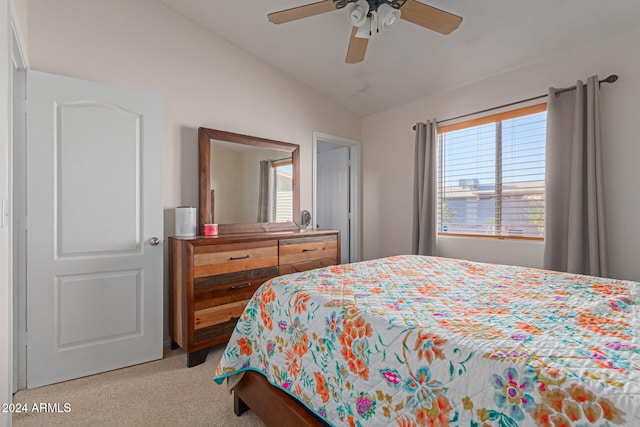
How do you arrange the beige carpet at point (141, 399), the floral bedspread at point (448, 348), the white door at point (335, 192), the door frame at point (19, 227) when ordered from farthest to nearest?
the white door at point (335, 192) → the door frame at point (19, 227) → the beige carpet at point (141, 399) → the floral bedspread at point (448, 348)

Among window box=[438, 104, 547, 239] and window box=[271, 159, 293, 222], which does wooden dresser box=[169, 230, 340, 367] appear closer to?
window box=[271, 159, 293, 222]

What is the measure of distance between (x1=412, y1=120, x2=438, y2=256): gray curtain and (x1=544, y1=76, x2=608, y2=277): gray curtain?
3.31ft

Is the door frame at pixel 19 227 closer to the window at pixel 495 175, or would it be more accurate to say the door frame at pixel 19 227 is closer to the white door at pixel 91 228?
the white door at pixel 91 228

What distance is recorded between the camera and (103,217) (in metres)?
2.27

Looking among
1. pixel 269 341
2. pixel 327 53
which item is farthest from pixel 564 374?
pixel 327 53

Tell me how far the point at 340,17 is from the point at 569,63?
1.87 metres

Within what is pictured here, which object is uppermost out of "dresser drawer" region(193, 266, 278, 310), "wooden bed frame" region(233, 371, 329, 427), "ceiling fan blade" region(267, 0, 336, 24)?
"ceiling fan blade" region(267, 0, 336, 24)

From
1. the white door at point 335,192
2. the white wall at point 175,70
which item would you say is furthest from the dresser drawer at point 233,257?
the white door at point 335,192

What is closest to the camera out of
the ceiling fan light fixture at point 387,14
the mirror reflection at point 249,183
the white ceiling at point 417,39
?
the ceiling fan light fixture at point 387,14

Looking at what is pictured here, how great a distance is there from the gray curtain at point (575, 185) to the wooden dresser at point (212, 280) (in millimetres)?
2225

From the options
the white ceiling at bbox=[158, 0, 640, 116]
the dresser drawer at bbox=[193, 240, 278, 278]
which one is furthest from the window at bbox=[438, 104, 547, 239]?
the dresser drawer at bbox=[193, 240, 278, 278]

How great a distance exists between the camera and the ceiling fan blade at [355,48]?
7.15 ft

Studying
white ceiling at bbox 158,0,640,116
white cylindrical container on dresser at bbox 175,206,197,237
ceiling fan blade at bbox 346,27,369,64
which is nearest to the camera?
ceiling fan blade at bbox 346,27,369,64

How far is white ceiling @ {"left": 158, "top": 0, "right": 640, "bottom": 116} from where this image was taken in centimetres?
229
